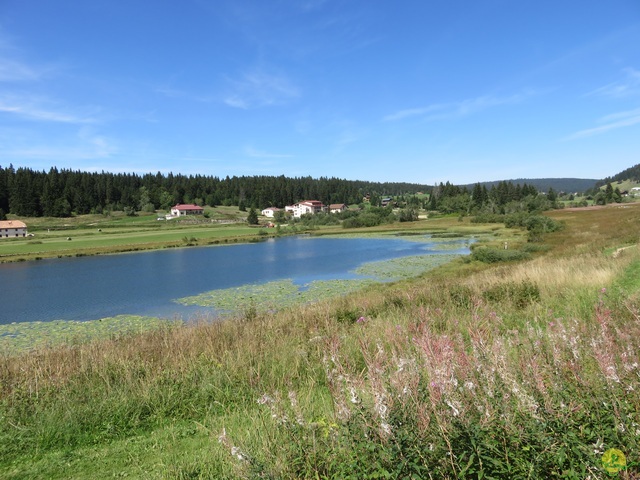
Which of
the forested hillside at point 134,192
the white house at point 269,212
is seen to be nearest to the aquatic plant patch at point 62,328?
the forested hillside at point 134,192

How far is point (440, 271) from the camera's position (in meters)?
27.0

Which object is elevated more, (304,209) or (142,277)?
(304,209)

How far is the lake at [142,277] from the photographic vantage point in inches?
928

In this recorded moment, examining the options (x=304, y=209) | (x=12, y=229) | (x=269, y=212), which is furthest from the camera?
(x=269, y=212)

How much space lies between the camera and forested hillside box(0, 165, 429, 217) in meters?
105

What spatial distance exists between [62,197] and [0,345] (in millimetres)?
112366

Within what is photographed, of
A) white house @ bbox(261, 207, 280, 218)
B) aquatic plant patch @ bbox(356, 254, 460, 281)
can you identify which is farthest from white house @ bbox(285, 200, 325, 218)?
aquatic plant patch @ bbox(356, 254, 460, 281)

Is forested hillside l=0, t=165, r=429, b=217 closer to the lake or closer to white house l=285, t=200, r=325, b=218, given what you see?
white house l=285, t=200, r=325, b=218

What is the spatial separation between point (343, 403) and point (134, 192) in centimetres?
14934

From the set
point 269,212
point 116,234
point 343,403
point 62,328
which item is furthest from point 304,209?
point 343,403

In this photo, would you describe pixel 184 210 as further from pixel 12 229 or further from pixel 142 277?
pixel 142 277

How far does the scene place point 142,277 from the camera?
34.9m

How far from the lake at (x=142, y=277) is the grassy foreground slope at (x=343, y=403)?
1096 centimetres

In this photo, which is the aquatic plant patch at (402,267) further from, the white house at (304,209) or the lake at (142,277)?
the white house at (304,209)
